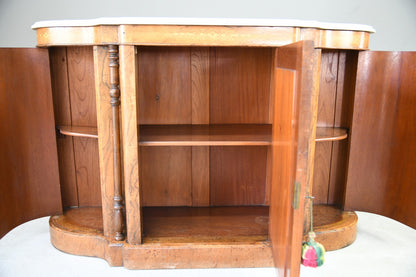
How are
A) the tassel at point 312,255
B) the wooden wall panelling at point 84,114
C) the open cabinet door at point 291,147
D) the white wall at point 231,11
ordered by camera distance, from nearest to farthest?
1. the open cabinet door at point 291,147
2. the tassel at point 312,255
3. the wooden wall panelling at point 84,114
4. the white wall at point 231,11

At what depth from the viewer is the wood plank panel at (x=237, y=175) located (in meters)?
2.31

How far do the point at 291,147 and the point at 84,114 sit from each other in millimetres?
1365

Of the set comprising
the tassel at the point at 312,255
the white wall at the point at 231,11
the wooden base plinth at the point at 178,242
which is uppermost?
the white wall at the point at 231,11

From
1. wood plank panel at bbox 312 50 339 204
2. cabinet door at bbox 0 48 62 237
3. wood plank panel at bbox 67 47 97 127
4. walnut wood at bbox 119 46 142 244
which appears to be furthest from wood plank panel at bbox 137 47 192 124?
wood plank panel at bbox 312 50 339 204

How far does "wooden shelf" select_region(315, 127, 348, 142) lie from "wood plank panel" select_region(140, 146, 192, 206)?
0.77 meters

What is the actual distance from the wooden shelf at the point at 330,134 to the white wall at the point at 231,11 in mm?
1074

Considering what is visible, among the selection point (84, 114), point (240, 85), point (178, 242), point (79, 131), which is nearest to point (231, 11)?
point (240, 85)

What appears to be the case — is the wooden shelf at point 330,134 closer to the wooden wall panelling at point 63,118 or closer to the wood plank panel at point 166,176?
the wood plank panel at point 166,176

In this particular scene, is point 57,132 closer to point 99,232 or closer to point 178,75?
point 99,232

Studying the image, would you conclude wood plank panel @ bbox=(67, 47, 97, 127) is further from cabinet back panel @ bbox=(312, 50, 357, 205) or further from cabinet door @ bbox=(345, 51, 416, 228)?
cabinet door @ bbox=(345, 51, 416, 228)

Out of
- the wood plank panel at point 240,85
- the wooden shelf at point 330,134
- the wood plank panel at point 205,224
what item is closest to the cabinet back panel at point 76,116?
the wood plank panel at point 205,224

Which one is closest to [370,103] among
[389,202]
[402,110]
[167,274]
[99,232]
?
[402,110]

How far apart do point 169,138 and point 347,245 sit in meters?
1.18

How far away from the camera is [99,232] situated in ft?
6.53
